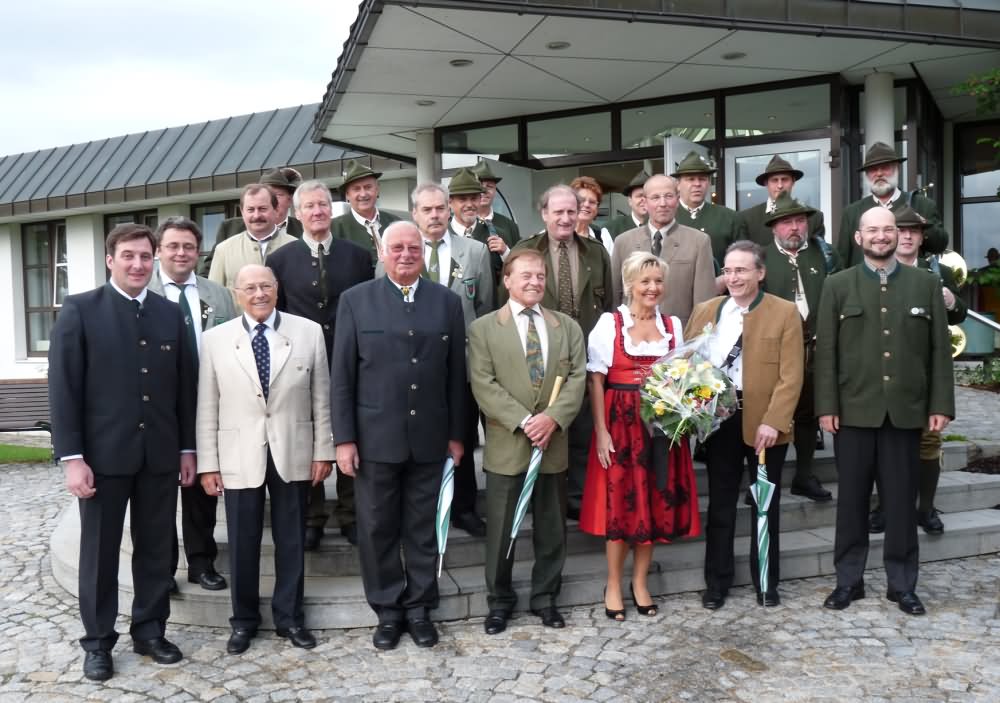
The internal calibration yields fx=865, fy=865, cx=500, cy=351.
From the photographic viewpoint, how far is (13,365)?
810 inches

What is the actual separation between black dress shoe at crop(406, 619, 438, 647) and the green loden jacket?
240 centimetres

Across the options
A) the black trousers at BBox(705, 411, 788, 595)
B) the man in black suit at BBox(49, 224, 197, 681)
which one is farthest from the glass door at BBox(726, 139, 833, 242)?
the man in black suit at BBox(49, 224, 197, 681)

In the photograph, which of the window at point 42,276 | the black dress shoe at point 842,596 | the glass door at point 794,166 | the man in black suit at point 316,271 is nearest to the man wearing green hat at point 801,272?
the black dress shoe at point 842,596

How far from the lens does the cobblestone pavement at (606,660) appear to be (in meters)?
3.76

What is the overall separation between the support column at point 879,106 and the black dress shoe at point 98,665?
9325 millimetres

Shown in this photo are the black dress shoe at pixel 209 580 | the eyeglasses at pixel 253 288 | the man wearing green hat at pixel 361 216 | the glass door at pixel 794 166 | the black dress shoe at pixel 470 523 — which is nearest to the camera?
the eyeglasses at pixel 253 288

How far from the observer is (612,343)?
4.62 metres

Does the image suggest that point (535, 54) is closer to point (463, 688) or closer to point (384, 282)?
point (384, 282)

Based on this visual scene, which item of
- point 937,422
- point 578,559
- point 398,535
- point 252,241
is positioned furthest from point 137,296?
point 937,422

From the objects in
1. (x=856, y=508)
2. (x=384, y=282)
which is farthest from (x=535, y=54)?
(x=856, y=508)

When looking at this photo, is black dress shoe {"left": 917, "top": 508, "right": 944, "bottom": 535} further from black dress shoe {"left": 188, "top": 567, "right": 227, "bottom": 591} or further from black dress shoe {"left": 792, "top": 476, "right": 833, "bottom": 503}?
black dress shoe {"left": 188, "top": 567, "right": 227, "bottom": 591}

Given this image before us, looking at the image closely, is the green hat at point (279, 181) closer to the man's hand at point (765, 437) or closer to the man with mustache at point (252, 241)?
the man with mustache at point (252, 241)

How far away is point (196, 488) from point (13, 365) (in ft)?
61.7

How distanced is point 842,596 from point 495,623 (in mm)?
1917
